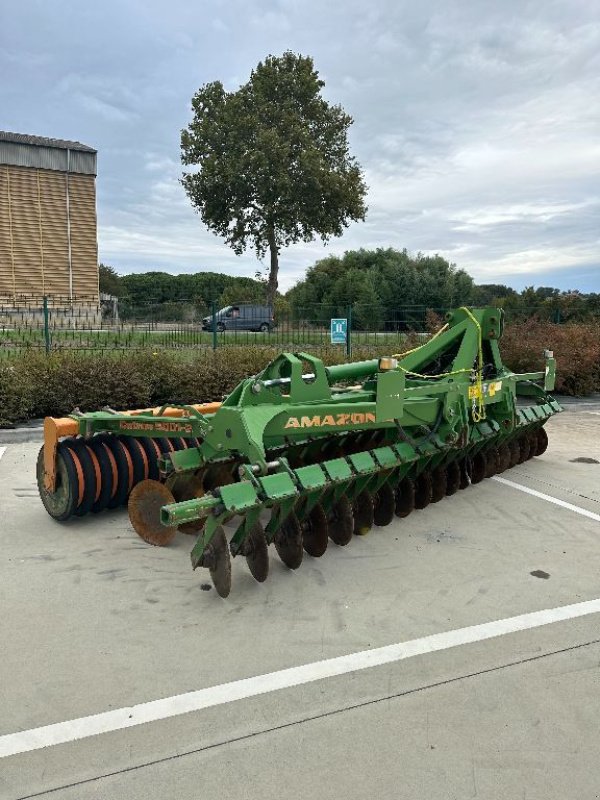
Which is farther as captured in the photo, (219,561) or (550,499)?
(550,499)

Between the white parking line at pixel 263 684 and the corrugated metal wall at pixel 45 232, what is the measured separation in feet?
95.8

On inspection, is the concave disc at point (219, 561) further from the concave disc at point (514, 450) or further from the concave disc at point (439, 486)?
the concave disc at point (514, 450)

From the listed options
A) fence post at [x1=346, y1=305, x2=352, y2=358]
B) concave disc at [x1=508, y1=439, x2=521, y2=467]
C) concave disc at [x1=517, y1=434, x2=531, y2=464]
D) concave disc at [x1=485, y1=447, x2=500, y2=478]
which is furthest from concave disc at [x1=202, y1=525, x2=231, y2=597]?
fence post at [x1=346, y1=305, x2=352, y2=358]

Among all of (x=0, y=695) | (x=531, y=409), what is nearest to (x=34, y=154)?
(x=531, y=409)

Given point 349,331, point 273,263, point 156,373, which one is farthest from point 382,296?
point 156,373

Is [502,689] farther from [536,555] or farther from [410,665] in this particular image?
[536,555]

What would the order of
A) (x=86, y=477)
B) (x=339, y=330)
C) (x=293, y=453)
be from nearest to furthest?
(x=86, y=477)
(x=293, y=453)
(x=339, y=330)

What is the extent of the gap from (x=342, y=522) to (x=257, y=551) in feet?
2.60

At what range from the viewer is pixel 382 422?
4242 millimetres

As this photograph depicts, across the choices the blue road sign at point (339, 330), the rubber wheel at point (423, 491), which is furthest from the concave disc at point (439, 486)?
the blue road sign at point (339, 330)

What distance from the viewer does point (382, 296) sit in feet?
133

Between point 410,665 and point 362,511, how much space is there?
1.57m

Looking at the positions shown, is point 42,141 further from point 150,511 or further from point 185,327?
point 150,511

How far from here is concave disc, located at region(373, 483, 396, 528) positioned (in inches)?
177
